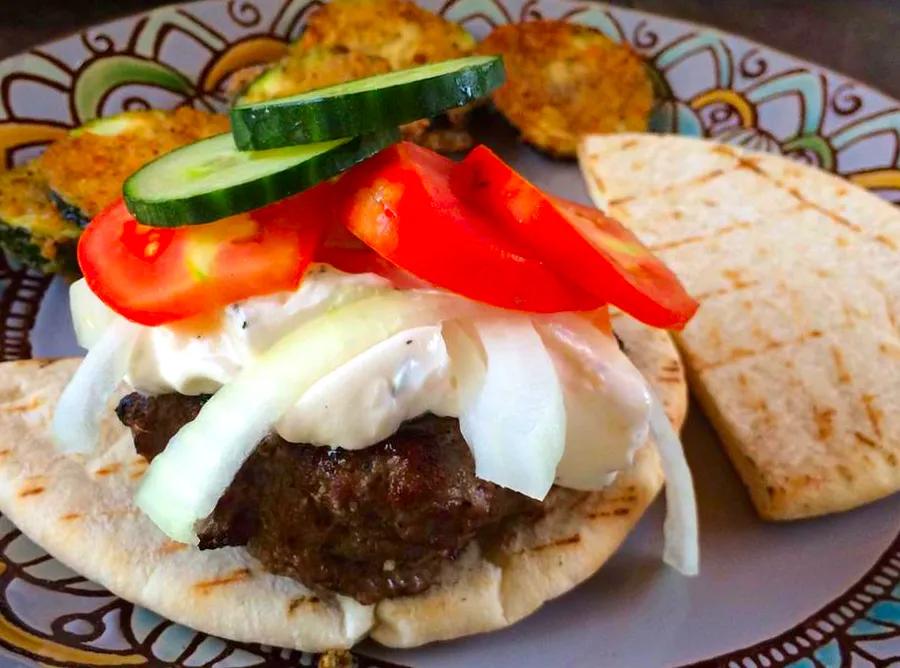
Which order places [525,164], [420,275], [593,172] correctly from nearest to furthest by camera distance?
[420,275]
[593,172]
[525,164]

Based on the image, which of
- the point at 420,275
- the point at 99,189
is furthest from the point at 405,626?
the point at 99,189

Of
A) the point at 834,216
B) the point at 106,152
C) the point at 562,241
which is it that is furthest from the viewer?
the point at 834,216

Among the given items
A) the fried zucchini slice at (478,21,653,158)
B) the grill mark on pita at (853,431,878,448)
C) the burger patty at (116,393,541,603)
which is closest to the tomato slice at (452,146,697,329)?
the burger patty at (116,393,541,603)

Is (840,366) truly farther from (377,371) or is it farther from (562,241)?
(377,371)

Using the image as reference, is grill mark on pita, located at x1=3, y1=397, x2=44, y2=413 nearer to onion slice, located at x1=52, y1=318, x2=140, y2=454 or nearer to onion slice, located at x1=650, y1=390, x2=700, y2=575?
onion slice, located at x1=52, y1=318, x2=140, y2=454

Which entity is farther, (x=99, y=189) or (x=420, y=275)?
(x=99, y=189)

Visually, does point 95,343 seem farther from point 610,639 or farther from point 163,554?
point 610,639

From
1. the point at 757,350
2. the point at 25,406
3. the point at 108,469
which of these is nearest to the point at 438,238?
the point at 108,469

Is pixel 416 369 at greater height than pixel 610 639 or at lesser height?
greater
